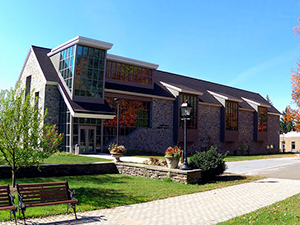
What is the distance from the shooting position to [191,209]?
8391 millimetres

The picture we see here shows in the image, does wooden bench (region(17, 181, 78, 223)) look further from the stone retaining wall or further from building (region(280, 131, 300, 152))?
building (region(280, 131, 300, 152))

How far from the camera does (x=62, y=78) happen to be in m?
27.3

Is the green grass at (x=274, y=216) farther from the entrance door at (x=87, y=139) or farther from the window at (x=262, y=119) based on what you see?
the window at (x=262, y=119)

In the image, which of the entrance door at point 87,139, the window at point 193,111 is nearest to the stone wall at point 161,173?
the entrance door at point 87,139

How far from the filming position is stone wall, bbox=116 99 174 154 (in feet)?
96.6

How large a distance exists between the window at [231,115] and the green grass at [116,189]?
26.2 meters

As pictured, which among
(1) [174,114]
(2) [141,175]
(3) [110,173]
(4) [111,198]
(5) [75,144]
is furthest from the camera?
(1) [174,114]

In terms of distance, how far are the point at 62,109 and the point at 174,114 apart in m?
13.1

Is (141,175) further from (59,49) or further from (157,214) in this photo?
(59,49)

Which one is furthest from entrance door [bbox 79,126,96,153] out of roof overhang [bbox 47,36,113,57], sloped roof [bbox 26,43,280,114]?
roof overhang [bbox 47,36,113,57]

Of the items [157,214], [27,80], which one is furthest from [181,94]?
[157,214]

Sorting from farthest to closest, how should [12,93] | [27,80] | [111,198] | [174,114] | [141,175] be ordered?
[174,114] < [27,80] < [141,175] < [12,93] < [111,198]

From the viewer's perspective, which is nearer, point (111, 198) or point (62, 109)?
point (111, 198)

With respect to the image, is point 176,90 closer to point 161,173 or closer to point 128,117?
point 128,117
